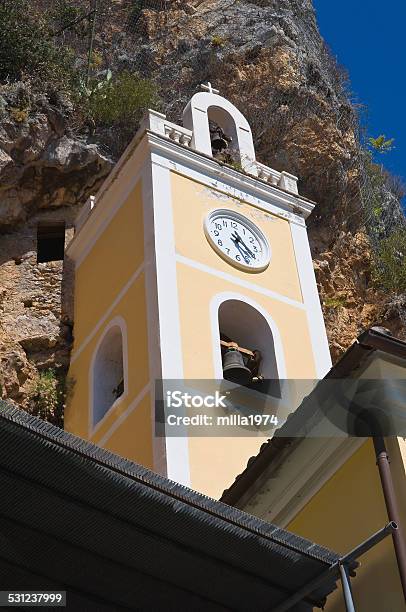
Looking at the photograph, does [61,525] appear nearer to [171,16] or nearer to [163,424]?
[163,424]

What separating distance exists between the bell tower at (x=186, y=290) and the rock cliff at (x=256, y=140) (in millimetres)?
750

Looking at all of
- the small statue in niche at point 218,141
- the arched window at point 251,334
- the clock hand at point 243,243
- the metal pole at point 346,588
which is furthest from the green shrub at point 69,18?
the metal pole at point 346,588

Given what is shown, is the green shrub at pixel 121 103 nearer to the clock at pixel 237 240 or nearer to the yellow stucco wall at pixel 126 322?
the yellow stucco wall at pixel 126 322

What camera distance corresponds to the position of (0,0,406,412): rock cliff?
14.7 meters

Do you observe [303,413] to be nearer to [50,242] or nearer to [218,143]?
[218,143]

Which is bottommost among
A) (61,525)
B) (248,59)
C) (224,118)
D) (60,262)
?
(61,525)

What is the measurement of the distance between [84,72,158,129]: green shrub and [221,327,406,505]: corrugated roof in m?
10.6

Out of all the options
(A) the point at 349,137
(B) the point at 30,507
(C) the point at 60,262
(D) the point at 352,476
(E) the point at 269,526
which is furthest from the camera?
(A) the point at 349,137

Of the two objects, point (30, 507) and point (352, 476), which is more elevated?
point (352, 476)

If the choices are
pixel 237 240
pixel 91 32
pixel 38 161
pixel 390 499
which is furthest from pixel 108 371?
pixel 91 32

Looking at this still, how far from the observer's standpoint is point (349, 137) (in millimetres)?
18531

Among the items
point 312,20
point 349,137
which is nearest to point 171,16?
point 312,20

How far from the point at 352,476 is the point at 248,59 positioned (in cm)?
1283

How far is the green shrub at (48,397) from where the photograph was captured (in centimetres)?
1324
